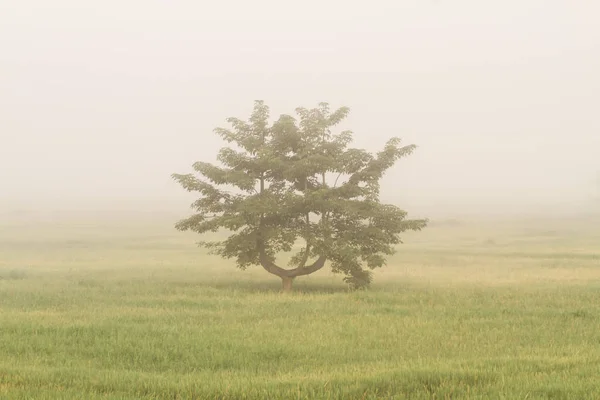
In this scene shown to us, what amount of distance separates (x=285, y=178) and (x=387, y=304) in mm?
9779

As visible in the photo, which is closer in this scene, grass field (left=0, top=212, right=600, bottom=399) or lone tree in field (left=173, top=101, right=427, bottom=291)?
grass field (left=0, top=212, right=600, bottom=399)

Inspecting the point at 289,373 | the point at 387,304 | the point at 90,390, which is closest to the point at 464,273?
the point at 387,304

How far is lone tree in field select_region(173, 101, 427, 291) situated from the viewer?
31.6m

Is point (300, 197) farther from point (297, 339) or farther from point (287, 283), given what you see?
point (297, 339)

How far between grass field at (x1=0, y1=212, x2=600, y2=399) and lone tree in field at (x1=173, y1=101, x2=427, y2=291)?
2245mm

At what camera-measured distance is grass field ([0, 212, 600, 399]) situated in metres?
11.1

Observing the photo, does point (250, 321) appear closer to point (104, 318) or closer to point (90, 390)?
point (104, 318)

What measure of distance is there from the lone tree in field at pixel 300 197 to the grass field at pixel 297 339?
7.37ft

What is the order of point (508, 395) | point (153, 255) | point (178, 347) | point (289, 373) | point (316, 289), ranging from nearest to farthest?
point (508, 395) → point (289, 373) → point (178, 347) → point (316, 289) → point (153, 255)

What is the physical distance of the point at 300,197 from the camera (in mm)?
31359

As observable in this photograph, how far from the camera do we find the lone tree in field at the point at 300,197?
104 ft

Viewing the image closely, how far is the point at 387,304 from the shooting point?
25.3 metres

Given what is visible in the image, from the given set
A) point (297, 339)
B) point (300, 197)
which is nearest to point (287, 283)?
point (300, 197)

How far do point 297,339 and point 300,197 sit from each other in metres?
14.9
